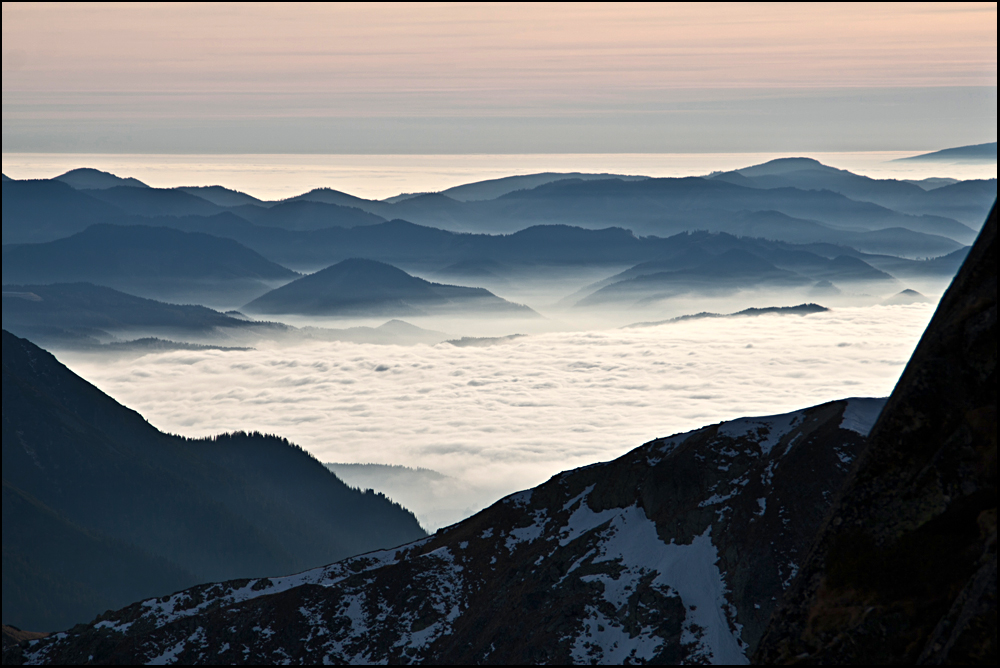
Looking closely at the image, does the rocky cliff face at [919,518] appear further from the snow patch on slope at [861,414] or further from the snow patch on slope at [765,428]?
the snow patch on slope at [765,428]

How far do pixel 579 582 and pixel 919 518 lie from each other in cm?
7165

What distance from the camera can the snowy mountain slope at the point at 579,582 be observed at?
286 feet

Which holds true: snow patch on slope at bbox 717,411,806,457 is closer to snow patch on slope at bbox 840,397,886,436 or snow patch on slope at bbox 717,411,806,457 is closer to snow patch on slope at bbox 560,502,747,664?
snow patch on slope at bbox 840,397,886,436

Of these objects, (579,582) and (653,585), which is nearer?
(653,585)

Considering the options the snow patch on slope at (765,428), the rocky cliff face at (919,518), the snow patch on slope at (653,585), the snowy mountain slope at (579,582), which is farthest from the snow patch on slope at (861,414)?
the rocky cliff face at (919,518)

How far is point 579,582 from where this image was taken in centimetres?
9531

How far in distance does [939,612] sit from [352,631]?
8374 centimetres

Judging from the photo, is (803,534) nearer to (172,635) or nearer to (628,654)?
(628,654)

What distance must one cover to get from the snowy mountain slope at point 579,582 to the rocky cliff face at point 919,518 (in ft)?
189

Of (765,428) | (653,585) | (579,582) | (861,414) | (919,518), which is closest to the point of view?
(919,518)

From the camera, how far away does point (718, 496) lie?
9919 centimetres

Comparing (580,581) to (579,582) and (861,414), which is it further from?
(861,414)

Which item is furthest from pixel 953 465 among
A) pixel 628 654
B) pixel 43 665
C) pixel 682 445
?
pixel 43 665

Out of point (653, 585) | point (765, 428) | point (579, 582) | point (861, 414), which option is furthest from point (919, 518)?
point (765, 428)
